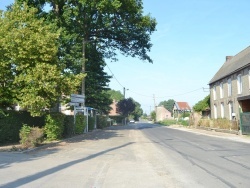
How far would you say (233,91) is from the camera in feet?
126

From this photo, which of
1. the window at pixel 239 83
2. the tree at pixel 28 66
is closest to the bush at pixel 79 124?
the tree at pixel 28 66

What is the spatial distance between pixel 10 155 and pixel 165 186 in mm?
8004

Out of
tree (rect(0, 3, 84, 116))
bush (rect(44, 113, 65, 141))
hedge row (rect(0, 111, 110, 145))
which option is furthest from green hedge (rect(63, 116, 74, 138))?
tree (rect(0, 3, 84, 116))

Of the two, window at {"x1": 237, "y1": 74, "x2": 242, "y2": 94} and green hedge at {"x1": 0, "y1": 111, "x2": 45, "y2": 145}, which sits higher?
window at {"x1": 237, "y1": 74, "x2": 242, "y2": 94}

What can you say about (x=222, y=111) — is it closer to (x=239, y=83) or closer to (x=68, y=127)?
(x=239, y=83)

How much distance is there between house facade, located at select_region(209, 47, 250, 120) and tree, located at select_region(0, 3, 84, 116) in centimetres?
2148

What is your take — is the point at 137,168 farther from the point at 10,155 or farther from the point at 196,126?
the point at 196,126

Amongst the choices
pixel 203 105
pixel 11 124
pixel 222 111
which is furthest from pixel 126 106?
pixel 11 124

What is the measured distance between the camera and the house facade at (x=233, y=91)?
34.9 metres

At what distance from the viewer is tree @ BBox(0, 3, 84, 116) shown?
1708 cm

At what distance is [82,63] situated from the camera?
29406 millimetres

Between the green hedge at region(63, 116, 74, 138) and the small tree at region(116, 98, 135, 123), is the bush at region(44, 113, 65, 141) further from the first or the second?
the small tree at region(116, 98, 135, 123)

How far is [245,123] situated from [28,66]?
19.6m

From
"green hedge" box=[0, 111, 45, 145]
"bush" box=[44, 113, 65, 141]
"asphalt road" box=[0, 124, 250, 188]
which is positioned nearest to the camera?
"asphalt road" box=[0, 124, 250, 188]
